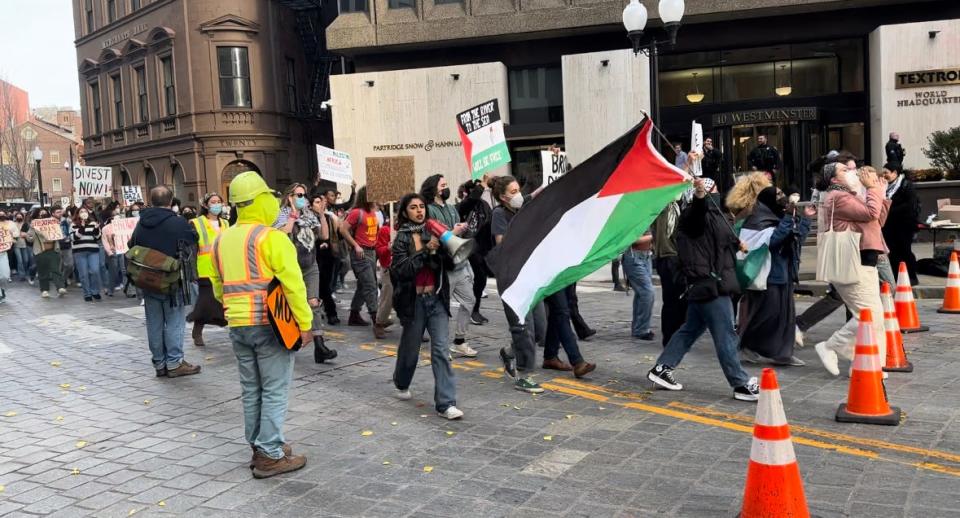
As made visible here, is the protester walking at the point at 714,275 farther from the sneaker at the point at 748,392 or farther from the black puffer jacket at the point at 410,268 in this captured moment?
the black puffer jacket at the point at 410,268

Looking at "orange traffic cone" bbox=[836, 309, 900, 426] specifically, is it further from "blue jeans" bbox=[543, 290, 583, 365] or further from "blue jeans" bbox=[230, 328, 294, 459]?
"blue jeans" bbox=[230, 328, 294, 459]

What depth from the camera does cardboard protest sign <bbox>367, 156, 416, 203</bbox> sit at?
451 inches

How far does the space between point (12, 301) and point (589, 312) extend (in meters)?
12.6

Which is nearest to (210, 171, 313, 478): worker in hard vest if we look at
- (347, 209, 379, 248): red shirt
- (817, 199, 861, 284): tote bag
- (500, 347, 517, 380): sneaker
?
(500, 347, 517, 380): sneaker

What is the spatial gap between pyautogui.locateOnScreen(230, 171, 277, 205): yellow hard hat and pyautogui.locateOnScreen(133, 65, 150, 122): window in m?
33.9

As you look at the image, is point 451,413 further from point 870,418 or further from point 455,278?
point 870,418

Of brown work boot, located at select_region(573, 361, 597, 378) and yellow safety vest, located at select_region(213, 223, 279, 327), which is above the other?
yellow safety vest, located at select_region(213, 223, 279, 327)

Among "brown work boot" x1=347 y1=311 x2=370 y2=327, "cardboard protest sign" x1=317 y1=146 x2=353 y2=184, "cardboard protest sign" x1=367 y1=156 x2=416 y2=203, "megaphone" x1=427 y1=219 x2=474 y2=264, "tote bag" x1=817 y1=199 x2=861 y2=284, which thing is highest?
"cardboard protest sign" x1=317 y1=146 x2=353 y2=184

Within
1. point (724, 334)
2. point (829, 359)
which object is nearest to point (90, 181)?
point (724, 334)

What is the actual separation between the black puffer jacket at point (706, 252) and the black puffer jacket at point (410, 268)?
1.95m

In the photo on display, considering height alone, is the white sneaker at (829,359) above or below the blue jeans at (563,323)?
below

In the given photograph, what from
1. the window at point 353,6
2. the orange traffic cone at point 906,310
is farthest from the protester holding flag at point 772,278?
the window at point 353,6

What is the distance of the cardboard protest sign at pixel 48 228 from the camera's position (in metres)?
A: 16.9

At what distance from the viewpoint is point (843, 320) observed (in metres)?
9.93
